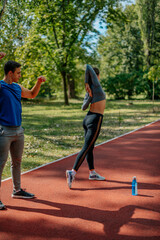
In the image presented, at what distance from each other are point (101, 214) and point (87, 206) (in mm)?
359

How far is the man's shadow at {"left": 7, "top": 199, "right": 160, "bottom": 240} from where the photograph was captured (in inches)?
144

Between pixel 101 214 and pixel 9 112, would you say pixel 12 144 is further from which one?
pixel 101 214

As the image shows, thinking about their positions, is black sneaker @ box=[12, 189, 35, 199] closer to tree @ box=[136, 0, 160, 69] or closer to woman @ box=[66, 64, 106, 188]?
woman @ box=[66, 64, 106, 188]

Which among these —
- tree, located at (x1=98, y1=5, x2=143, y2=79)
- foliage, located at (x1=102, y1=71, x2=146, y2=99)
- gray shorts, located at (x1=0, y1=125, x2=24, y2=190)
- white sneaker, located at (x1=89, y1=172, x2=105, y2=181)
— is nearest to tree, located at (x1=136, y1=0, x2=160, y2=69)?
foliage, located at (x1=102, y1=71, x2=146, y2=99)

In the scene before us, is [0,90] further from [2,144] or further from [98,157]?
[98,157]

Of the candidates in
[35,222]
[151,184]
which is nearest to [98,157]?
[151,184]

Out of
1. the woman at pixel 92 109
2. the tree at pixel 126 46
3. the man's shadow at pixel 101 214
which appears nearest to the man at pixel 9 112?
the man's shadow at pixel 101 214

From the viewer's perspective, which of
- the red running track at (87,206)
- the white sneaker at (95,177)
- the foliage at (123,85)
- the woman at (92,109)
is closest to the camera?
the red running track at (87,206)

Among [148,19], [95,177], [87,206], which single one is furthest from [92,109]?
[148,19]

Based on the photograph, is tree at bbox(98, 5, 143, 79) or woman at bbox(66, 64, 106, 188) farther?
tree at bbox(98, 5, 143, 79)

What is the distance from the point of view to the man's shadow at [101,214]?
12.0 feet

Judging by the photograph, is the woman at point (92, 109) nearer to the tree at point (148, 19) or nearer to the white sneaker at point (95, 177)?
the white sneaker at point (95, 177)

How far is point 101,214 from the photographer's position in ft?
13.3

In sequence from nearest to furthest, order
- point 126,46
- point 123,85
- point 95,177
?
point 95,177, point 123,85, point 126,46
